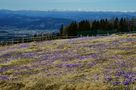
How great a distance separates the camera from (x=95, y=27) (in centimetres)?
18100

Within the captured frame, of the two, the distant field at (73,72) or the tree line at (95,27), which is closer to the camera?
the distant field at (73,72)

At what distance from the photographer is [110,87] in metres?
22.5

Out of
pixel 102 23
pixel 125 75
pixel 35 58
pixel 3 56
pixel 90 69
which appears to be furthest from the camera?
pixel 102 23

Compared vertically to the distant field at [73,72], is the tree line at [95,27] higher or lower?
lower

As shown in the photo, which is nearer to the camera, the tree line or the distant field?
the distant field

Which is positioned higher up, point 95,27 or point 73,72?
point 73,72

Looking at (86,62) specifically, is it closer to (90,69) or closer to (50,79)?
(90,69)

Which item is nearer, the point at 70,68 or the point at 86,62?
the point at 70,68

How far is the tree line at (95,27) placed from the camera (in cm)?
16806

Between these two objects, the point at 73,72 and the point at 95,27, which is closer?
the point at 73,72

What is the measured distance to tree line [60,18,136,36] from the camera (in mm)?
168062

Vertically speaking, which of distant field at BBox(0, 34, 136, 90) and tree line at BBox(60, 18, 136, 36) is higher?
distant field at BBox(0, 34, 136, 90)

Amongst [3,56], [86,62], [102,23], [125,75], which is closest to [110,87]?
[125,75]

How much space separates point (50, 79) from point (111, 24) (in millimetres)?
169740
